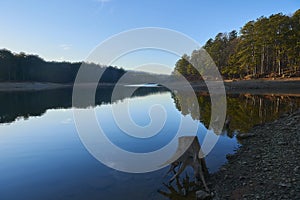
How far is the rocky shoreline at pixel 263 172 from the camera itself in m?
5.96

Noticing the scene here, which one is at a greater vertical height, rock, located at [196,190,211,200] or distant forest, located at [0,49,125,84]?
distant forest, located at [0,49,125,84]

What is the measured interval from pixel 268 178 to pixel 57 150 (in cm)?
1118

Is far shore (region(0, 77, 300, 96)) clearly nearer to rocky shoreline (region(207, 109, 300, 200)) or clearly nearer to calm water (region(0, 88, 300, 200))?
calm water (region(0, 88, 300, 200))

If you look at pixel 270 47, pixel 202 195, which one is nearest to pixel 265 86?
pixel 270 47

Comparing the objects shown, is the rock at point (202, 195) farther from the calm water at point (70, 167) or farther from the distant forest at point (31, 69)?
the distant forest at point (31, 69)

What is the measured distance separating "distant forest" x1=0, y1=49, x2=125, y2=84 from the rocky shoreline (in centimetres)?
6236

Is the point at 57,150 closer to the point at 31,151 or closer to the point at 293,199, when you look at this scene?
the point at 31,151

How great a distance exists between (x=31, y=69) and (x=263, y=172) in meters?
109

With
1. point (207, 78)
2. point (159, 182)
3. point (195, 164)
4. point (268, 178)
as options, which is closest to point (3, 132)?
point (159, 182)

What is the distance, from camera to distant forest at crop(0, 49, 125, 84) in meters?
85.4

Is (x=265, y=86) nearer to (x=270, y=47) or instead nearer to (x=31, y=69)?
(x=270, y=47)

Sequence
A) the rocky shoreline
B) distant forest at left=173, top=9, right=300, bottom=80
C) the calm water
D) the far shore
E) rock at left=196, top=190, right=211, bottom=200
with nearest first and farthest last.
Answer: the rocky shoreline, rock at left=196, top=190, right=211, bottom=200, the calm water, the far shore, distant forest at left=173, top=9, right=300, bottom=80

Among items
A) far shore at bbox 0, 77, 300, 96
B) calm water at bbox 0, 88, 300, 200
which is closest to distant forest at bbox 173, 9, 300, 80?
far shore at bbox 0, 77, 300, 96

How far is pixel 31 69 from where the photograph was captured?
3794 inches
